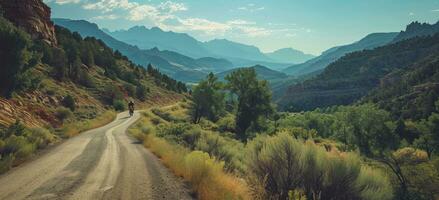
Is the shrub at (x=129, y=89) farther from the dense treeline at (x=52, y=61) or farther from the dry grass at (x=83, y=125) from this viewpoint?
the dry grass at (x=83, y=125)

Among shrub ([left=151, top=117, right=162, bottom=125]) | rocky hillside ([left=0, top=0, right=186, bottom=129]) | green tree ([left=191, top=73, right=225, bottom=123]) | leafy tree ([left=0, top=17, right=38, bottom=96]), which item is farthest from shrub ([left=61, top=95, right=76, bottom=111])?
green tree ([left=191, top=73, right=225, bottom=123])

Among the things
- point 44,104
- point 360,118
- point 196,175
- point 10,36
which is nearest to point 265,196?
point 196,175

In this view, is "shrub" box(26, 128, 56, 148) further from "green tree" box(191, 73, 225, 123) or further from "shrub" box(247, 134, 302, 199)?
"green tree" box(191, 73, 225, 123)

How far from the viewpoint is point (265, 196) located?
10336mm

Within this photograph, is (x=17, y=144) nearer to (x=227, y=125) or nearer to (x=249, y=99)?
(x=249, y=99)

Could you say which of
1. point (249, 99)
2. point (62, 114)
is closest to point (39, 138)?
point (62, 114)

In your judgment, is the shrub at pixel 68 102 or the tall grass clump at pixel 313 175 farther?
the shrub at pixel 68 102

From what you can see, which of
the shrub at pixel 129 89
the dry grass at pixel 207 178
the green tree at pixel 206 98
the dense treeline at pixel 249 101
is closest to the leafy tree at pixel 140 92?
the shrub at pixel 129 89

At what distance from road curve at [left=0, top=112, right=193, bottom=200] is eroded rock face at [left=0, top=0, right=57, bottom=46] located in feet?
180

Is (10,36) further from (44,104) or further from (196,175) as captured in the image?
(196,175)

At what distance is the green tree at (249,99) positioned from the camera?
60750mm

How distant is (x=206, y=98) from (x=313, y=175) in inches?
2304

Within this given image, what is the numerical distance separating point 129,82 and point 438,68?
132 meters

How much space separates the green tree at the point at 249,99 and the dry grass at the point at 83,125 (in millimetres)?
20536
